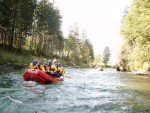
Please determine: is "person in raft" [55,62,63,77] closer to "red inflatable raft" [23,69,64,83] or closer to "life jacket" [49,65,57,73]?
"life jacket" [49,65,57,73]

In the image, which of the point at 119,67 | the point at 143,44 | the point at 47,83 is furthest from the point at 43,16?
the point at 47,83

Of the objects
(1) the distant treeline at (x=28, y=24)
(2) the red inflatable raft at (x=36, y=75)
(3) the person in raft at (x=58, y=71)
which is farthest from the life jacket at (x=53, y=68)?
(1) the distant treeline at (x=28, y=24)

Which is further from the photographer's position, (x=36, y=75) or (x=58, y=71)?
(x=58, y=71)

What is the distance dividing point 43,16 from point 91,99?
126ft

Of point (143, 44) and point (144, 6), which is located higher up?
point (144, 6)

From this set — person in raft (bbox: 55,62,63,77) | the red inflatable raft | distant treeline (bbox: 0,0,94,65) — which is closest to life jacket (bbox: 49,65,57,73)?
person in raft (bbox: 55,62,63,77)

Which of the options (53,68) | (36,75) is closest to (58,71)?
(53,68)

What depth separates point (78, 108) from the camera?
11422mm

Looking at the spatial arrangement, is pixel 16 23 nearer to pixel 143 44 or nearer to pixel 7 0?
pixel 7 0

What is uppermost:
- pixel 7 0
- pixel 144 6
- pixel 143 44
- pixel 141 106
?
pixel 7 0

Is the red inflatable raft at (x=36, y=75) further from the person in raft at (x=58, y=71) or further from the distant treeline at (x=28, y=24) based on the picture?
the distant treeline at (x=28, y=24)

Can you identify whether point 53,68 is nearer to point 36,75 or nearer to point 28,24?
point 36,75

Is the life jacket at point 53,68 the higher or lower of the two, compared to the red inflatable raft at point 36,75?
higher

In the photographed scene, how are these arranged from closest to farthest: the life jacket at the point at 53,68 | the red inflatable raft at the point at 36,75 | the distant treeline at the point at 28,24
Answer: the red inflatable raft at the point at 36,75, the life jacket at the point at 53,68, the distant treeline at the point at 28,24
